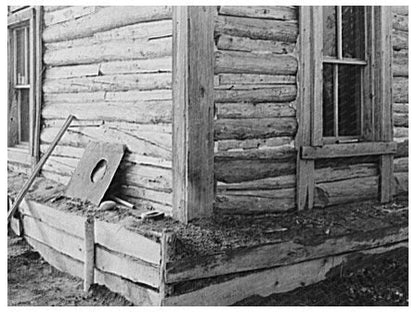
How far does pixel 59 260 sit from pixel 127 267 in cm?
153

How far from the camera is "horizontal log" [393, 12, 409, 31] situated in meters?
6.45

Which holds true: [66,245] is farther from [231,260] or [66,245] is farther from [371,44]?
[371,44]

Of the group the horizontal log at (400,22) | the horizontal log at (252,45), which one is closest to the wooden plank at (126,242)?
the horizontal log at (252,45)

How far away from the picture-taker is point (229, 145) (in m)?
5.27

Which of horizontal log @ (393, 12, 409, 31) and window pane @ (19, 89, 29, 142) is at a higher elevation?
horizontal log @ (393, 12, 409, 31)

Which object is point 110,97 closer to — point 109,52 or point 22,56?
point 109,52

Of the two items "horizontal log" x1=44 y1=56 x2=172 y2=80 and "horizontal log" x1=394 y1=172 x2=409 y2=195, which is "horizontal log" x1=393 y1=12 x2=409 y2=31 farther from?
"horizontal log" x1=44 y1=56 x2=172 y2=80

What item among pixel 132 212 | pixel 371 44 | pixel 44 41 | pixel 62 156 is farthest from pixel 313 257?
pixel 44 41

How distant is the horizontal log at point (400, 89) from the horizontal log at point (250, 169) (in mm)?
1662

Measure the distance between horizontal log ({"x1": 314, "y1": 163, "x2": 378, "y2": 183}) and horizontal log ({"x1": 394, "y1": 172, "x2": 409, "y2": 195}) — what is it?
1.25ft

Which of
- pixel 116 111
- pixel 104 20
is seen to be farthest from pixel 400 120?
pixel 104 20

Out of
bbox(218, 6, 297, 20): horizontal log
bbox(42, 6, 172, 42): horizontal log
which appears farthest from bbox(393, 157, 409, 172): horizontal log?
bbox(42, 6, 172, 42): horizontal log

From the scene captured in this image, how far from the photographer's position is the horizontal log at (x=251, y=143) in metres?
5.24

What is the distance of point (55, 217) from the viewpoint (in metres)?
6.16
